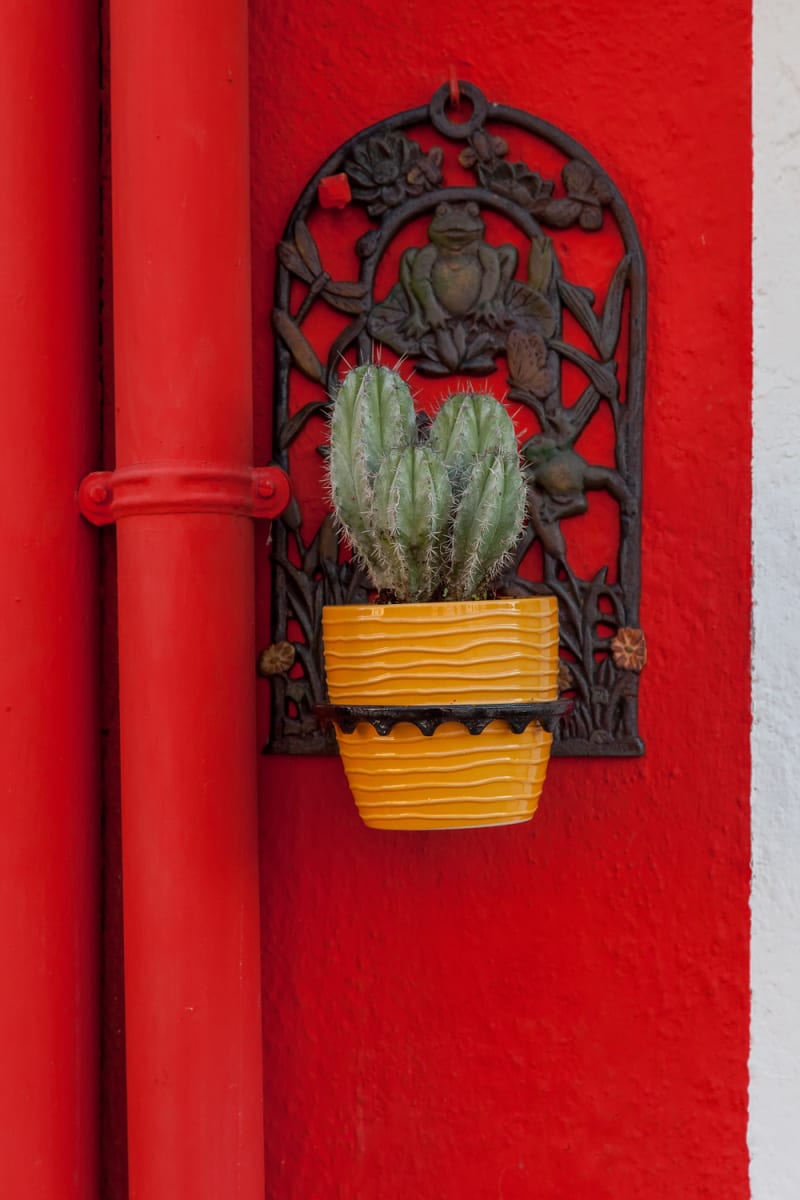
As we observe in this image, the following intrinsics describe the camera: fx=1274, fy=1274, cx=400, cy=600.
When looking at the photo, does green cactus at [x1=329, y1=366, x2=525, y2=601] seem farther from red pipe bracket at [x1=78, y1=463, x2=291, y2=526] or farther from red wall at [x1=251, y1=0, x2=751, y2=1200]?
red wall at [x1=251, y1=0, x2=751, y2=1200]

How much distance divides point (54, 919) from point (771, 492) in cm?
90

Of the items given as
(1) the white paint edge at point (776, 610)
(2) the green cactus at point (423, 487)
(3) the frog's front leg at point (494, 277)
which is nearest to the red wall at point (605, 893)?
(1) the white paint edge at point (776, 610)

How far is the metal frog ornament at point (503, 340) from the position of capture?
1.41m

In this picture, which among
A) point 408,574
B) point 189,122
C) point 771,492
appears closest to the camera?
point 408,574

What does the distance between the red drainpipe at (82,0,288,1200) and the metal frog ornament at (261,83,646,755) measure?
0.12 meters

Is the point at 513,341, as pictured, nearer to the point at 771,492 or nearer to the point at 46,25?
the point at 771,492

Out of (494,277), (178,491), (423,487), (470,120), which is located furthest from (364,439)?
(470,120)

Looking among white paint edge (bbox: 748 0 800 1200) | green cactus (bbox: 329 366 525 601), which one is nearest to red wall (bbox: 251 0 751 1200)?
white paint edge (bbox: 748 0 800 1200)

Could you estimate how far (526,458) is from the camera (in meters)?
1.42

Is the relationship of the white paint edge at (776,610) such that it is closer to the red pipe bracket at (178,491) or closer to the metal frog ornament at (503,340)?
the metal frog ornament at (503,340)

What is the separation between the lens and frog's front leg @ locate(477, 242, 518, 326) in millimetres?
1429

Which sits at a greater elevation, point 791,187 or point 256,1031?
point 791,187

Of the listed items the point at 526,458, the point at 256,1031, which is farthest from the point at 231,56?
the point at 256,1031

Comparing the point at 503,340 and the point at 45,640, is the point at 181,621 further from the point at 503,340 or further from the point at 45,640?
the point at 503,340
